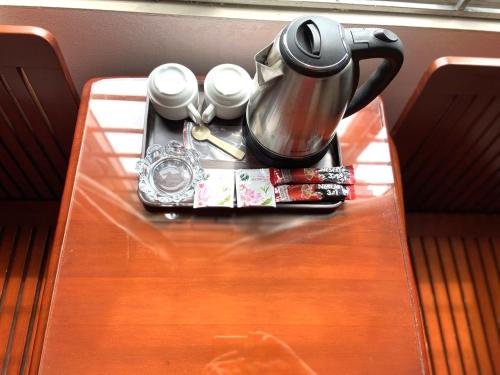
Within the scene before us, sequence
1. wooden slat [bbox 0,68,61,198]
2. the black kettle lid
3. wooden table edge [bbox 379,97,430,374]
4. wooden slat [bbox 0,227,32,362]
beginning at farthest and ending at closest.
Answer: wooden slat [bbox 0,227,32,362]
wooden slat [bbox 0,68,61,198]
wooden table edge [bbox 379,97,430,374]
the black kettle lid

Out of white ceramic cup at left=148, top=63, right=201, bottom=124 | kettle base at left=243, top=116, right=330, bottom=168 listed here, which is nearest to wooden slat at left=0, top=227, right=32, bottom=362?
white ceramic cup at left=148, top=63, right=201, bottom=124

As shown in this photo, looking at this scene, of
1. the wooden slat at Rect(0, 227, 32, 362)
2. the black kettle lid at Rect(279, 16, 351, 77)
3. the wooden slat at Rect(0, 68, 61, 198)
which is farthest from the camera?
the wooden slat at Rect(0, 227, 32, 362)

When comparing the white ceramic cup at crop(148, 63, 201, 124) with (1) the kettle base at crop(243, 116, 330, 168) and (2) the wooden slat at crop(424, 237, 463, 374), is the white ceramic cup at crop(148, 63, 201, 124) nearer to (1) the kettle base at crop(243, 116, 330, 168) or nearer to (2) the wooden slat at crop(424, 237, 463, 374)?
(1) the kettle base at crop(243, 116, 330, 168)

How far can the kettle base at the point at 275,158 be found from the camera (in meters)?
0.75

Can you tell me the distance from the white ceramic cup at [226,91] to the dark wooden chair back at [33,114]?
286mm

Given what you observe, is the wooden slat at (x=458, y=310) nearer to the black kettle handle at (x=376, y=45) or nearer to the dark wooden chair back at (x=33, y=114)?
the black kettle handle at (x=376, y=45)

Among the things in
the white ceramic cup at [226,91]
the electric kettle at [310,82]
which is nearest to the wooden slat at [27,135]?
the white ceramic cup at [226,91]

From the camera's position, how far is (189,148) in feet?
2.57

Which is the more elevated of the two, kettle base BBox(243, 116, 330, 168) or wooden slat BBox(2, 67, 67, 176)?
wooden slat BBox(2, 67, 67, 176)

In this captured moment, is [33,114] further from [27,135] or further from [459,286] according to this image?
[459,286]

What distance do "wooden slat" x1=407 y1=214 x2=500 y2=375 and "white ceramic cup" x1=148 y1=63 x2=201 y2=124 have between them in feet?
2.43

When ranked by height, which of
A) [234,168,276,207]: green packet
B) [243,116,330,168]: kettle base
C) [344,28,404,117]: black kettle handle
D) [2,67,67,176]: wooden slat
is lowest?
[234,168,276,207]: green packet

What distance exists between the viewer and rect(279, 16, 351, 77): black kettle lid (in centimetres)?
57

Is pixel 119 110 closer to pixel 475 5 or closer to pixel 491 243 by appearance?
pixel 475 5
